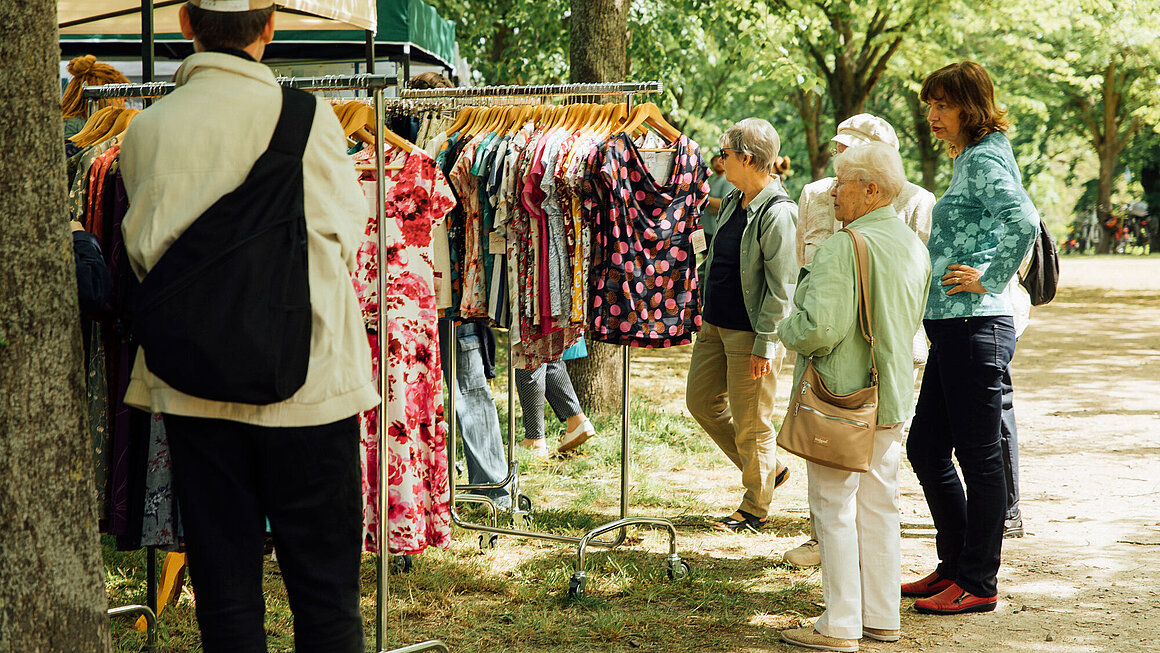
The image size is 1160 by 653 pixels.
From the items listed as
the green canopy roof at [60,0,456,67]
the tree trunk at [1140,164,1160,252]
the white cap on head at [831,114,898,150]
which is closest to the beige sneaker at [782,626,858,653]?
the white cap on head at [831,114,898,150]

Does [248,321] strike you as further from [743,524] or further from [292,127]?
[743,524]

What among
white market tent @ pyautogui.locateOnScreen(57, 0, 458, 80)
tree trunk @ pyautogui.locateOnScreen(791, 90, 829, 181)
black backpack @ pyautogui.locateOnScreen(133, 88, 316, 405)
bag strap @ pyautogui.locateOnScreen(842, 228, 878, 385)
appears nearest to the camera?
black backpack @ pyautogui.locateOnScreen(133, 88, 316, 405)

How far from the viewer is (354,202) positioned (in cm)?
245

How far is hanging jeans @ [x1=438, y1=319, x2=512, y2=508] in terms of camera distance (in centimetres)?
552

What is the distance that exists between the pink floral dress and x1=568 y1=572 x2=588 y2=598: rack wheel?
35.5 inches

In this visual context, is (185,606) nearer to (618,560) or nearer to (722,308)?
(618,560)

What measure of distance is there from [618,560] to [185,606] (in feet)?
6.10

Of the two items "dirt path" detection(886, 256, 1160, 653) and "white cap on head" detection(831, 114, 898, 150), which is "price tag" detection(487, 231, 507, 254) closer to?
"white cap on head" detection(831, 114, 898, 150)

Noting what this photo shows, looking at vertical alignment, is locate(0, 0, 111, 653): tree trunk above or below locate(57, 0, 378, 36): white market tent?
below

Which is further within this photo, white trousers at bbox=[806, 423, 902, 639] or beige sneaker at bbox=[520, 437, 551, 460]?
beige sneaker at bbox=[520, 437, 551, 460]

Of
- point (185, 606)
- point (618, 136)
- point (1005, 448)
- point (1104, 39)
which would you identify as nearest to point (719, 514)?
point (1005, 448)

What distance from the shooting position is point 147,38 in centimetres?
375

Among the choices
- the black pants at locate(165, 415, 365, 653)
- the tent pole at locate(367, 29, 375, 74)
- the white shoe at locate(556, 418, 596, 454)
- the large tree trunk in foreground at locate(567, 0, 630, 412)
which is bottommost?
the white shoe at locate(556, 418, 596, 454)

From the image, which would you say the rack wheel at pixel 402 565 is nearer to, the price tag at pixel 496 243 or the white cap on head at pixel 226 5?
the price tag at pixel 496 243
